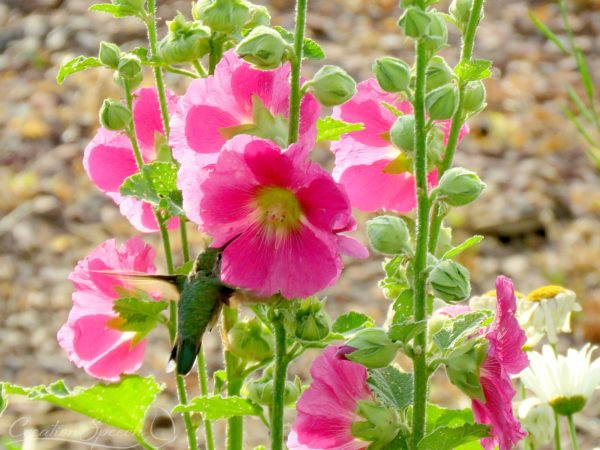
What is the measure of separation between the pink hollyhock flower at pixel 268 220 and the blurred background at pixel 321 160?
4.49 ft

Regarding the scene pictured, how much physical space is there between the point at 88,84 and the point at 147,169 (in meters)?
2.59

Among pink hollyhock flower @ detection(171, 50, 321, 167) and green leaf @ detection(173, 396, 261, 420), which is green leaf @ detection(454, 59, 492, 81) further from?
green leaf @ detection(173, 396, 261, 420)

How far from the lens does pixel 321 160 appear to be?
9.73ft

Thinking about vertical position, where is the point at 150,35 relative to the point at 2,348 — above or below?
above

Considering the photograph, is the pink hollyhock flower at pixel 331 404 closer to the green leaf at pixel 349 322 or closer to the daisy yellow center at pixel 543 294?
the green leaf at pixel 349 322

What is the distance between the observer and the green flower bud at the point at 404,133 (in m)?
0.74

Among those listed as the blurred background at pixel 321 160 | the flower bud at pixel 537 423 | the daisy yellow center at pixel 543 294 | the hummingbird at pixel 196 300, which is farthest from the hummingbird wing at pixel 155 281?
the blurred background at pixel 321 160

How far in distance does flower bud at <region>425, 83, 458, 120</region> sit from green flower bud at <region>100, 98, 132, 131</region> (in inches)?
10.2

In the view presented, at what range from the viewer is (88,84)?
3.29 metres

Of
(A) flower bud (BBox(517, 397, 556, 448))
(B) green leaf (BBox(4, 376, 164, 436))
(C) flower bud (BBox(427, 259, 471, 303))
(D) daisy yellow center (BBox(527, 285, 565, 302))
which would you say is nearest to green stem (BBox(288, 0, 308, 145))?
(C) flower bud (BBox(427, 259, 471, 303))

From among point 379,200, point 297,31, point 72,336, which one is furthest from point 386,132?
point 72,336

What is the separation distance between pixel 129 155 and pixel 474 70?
0.30 metres

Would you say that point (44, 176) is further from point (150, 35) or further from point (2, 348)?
point (150, 35)

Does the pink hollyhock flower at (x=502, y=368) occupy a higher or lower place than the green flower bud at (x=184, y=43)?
lower
